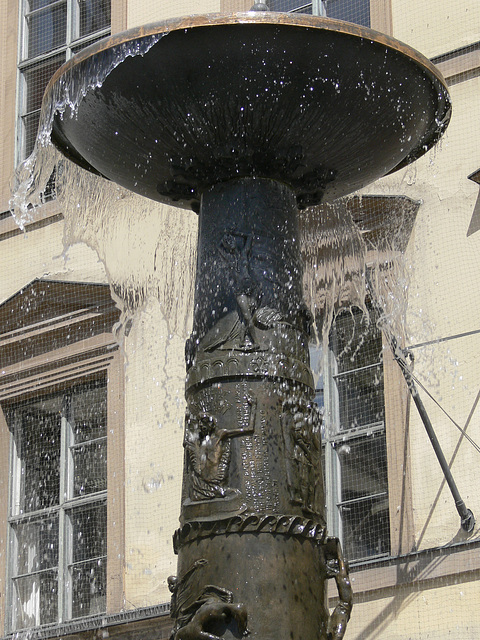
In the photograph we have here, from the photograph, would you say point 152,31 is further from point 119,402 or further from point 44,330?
point 44,330

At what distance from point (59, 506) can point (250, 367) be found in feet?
20.2

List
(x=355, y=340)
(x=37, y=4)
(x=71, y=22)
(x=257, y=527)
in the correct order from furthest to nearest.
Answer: (x=37, y=4)
(x=71, y=22)
(x=355, y=340)
(x=257, y=527)

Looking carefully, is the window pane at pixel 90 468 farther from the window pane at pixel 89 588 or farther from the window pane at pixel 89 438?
the window pane at pixel 89 588

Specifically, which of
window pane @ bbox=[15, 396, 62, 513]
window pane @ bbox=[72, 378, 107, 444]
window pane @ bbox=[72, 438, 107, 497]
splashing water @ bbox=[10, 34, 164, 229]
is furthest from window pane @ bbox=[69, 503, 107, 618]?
splashing water @ bbox=[10, 34, 164, 229]

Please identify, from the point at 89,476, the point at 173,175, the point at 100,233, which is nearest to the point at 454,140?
the point at 100,233

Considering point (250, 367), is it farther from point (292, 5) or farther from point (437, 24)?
point (292, 5)

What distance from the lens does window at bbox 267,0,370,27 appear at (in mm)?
10867

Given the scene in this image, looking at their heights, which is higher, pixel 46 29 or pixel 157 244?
pixel 46 29

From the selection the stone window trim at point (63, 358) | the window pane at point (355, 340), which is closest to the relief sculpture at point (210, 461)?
the window pane at point (355, 340)

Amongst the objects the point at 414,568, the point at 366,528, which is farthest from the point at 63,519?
the point at 414,568

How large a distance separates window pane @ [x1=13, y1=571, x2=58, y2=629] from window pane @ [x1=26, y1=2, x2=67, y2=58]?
495 cm

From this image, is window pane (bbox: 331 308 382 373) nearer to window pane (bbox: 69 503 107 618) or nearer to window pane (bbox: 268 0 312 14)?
window pane (bbox: 69 503 107 618)

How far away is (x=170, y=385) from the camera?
10.6 metres

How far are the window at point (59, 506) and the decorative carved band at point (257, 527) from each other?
5.64 m
